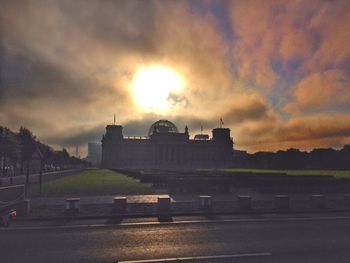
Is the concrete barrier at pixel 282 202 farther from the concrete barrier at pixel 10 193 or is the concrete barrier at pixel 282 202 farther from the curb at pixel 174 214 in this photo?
the concrete barrier at pixel 10 193

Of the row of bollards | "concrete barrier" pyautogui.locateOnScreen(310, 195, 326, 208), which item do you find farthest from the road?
"concrete barrier" pyautogui.locateOnScreen(310, 195, 326, 208)

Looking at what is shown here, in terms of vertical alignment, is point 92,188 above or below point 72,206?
above

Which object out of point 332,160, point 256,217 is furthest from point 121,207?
point 332,160

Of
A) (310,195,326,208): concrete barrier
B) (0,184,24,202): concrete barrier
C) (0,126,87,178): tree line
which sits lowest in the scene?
(310,195,326,208): concrete barrier

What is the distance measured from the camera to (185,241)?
1145 cm

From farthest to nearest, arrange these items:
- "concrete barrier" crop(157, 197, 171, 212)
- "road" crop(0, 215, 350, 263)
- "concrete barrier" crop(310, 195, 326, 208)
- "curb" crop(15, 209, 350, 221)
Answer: "concrete barrier" crop(310, 195, 326, 208) < "concrete barrier" crop(157, 197, 171, 212) < "curb" crop(15, 209, 350, 221) < "road" crop(0, 215, 350, 263)

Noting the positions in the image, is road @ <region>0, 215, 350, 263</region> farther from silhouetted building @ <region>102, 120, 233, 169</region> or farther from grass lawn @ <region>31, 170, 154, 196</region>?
silhouetted building @ <region>102, 120, 233, 169</region>

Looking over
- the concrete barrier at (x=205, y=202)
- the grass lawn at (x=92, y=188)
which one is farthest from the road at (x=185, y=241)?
the grass lawn at (x=92, y=188)

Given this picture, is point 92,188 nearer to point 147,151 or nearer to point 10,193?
point 10,193

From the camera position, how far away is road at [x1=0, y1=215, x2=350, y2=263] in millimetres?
9547

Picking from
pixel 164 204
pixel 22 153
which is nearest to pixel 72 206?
pixel 164 204

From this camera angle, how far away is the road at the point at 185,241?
9547 millimetres

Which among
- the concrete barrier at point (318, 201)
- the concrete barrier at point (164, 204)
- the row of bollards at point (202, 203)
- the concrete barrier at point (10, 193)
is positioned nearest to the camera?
the concrete barrier at point (10, 193)

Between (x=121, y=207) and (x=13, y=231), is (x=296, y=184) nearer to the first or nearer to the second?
(x=121, y=207)
